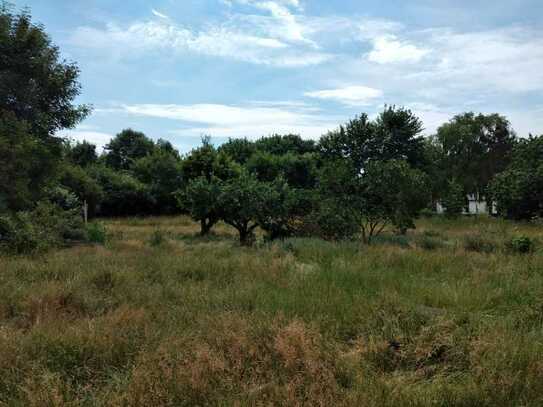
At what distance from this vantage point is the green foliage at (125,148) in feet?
199

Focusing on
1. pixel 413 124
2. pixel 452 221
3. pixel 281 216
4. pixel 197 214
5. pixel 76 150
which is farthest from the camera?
pixel 76 150

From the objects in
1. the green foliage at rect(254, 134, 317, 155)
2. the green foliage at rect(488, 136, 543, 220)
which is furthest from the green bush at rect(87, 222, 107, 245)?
the green foliage at rect(254, 134, 317, 155)

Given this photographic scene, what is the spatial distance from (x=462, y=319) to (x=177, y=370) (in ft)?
10.5

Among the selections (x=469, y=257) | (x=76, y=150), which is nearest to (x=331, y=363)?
(x=469, y=257)

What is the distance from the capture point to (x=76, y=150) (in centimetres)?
5034

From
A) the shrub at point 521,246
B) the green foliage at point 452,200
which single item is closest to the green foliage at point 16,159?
the shrub at point 521,246

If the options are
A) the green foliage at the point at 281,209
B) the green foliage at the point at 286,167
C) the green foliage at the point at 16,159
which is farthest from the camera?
the green foliage at the point at 286,167

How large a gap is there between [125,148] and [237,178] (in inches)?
1851

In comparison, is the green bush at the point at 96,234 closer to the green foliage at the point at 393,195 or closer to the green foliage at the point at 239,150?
the green foliage at the point at 393,195

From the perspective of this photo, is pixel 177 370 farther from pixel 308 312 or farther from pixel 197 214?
pixel 197 214

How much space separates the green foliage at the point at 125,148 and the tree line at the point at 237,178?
70.3 feet

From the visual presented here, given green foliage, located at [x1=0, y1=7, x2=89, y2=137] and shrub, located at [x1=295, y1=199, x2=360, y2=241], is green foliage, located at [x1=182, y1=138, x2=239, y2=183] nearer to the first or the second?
shrub, located at [x1=295, y1=199, x2=360, y2=241]

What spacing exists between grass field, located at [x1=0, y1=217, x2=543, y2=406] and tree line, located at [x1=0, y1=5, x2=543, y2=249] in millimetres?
Result: 6960

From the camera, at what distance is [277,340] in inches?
142
